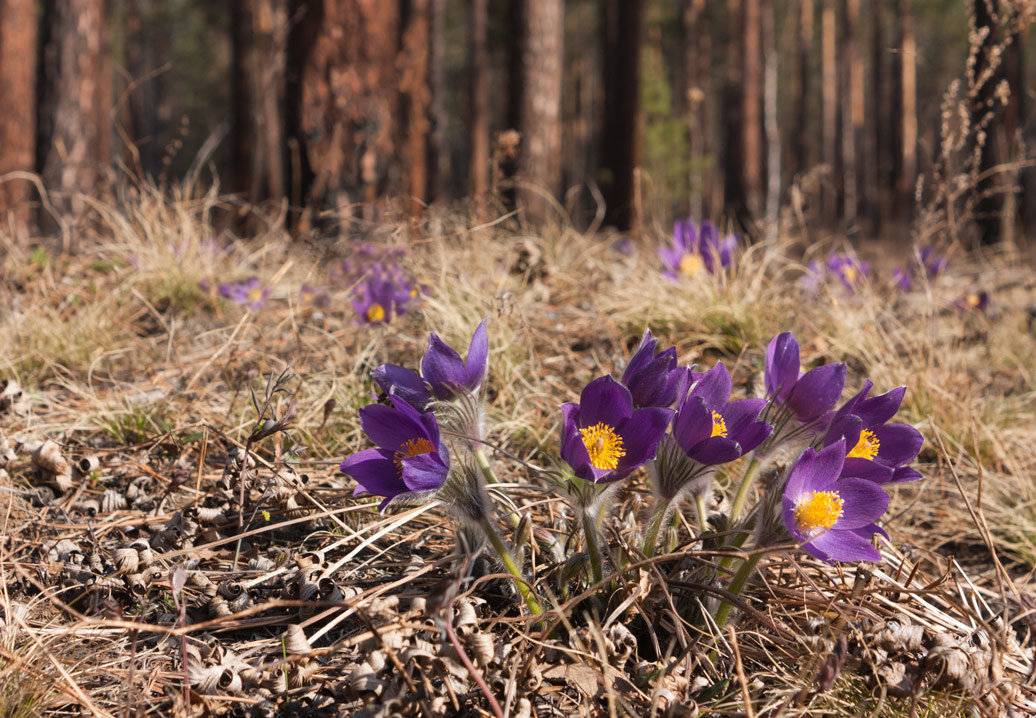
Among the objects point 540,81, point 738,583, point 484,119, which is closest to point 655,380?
point 738,583

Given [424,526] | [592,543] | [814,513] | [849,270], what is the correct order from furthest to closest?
[849,270] → [424,526] → [592,543] → [814,513]

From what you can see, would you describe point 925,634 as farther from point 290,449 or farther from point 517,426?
point 290,449

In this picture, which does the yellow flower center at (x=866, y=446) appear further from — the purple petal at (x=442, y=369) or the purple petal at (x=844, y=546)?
the purple petal at (x=442, y=369)

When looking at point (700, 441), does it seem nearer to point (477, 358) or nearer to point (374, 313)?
point (477, 358)

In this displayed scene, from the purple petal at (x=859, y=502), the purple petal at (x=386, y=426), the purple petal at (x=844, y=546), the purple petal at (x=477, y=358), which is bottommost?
the purple petal at (x=844, y=546)

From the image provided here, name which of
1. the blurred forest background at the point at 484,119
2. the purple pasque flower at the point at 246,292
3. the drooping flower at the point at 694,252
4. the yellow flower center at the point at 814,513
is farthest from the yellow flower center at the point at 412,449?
the drooping flower at the point at 694,252

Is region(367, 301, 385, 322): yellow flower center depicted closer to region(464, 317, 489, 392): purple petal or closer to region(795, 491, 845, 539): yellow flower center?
region(464, 317, 489, 392): purple petal
